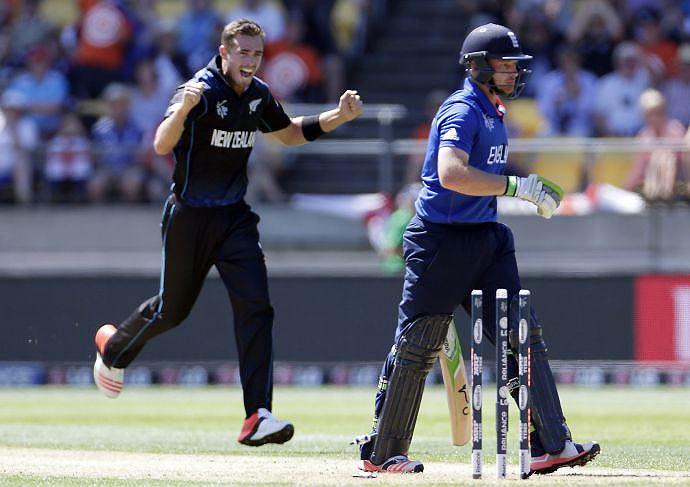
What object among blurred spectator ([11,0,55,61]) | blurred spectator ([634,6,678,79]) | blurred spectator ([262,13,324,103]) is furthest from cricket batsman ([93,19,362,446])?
blurred spectator ([11,0,55,61])

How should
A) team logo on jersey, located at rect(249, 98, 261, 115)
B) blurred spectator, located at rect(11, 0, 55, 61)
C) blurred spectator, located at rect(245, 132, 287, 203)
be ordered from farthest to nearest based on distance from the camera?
blurred spectator, located at rect(11, 0, 55, 61) → blurred spectator, located at rect(245, 132, 287, 203) → team logo on jersey, located at rect(249, 98, 261, 115)

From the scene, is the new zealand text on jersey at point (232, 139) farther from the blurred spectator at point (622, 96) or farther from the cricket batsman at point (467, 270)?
the blurred spectator at point (622, 96)

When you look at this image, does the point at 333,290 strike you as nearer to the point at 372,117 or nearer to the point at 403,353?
the point at 372,117

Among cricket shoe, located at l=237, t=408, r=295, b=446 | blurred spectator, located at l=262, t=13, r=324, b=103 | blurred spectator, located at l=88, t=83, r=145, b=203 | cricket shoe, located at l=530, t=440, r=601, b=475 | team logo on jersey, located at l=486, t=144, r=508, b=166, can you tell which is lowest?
cricket shoe, located at l=237, t=408, r=295, b=446

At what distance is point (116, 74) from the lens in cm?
1916

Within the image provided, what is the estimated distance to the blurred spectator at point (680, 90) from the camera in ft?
55.1

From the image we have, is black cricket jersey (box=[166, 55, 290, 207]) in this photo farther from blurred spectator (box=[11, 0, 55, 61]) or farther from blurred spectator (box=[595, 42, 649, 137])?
blurred spectator (box=[11, 0, 55, 61])

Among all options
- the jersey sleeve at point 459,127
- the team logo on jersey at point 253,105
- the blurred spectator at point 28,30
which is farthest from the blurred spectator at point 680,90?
Answer: the jersey sleeve at point 459,127

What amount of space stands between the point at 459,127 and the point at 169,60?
12.0 m

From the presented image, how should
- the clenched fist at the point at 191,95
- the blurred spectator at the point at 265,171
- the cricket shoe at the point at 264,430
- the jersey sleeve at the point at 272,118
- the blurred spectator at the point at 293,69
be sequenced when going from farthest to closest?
the blurred spectator at the point at 293,69 → the blurred spectator at the point at 265,171 → the jersey sleeve at the point at 272,118 → the cricket shoe at the point at 264,430 → the clenched fist at the point at 191,95

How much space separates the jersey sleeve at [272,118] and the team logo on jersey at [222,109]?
0.35m

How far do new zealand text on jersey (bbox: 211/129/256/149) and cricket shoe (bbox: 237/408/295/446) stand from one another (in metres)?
1.63

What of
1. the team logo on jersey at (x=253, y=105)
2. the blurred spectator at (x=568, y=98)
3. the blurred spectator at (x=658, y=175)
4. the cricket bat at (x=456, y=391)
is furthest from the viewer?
the blurred spectator at (x=568, y=98)

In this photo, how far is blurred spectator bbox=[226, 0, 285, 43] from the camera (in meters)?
19.4
